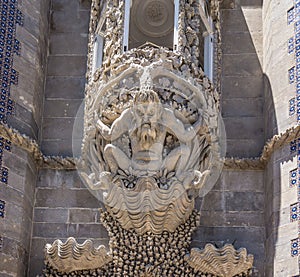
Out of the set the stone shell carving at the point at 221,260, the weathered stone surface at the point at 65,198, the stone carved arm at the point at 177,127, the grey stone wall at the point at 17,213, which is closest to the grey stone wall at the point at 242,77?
the stone carved arm at the point at 177,127

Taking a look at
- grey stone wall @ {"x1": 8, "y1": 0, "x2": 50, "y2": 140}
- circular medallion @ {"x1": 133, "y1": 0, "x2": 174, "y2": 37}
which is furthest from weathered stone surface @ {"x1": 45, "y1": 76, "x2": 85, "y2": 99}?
circular medallion @ {"x1": 133, "y1": 0, "x2": 174, "y2": 37}

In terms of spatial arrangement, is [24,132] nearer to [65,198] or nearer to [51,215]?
[65,198]

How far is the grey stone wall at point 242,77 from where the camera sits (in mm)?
11539

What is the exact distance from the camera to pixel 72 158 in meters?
11.4

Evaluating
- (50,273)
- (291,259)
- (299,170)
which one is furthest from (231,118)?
(50,273)

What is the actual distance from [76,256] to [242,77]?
10.5ft

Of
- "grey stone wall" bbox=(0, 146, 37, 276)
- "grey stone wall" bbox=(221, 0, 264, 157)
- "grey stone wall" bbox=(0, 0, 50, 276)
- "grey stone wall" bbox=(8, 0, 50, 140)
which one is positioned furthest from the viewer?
"grey stone wall" bbox=(221, 0, 264, 157)

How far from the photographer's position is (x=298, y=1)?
1159cm

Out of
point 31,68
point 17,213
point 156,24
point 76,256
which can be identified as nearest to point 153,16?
point 156,24

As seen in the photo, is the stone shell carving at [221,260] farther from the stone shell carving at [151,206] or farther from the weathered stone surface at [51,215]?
the weathered stone surface at [51,215]

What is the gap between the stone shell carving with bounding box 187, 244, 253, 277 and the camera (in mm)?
10430

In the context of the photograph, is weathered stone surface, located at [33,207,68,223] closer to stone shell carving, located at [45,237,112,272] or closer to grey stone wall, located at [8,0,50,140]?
stone shell carving, located at [45,237,112,272]

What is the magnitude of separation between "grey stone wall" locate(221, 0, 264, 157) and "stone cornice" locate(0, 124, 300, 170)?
192 mm

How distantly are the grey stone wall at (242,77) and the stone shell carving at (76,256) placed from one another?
2.07 metres
